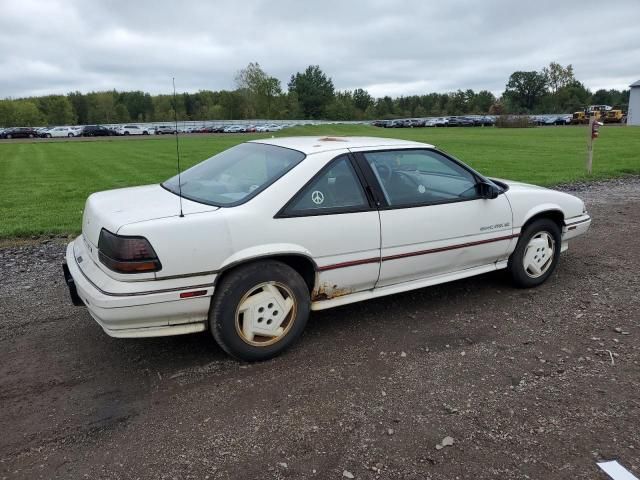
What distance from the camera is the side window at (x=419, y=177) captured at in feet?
13.4

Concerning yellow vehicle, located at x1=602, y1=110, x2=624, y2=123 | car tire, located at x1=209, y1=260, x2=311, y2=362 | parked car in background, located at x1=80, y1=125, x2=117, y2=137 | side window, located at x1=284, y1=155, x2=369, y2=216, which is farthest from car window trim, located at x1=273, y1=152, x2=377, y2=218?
yellow vehicle, located at x1=602, y1=110, x2=624, y2=123

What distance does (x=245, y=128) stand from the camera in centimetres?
6650

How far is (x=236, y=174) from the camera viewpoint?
13.3 feet

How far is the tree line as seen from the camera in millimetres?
88125

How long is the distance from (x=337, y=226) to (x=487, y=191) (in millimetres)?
1507

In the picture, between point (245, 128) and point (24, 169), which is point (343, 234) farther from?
point (245, 128)

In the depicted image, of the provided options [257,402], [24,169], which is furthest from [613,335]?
[24,169]

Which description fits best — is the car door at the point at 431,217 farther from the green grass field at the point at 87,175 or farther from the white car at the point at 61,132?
the white car at the point at 61,132

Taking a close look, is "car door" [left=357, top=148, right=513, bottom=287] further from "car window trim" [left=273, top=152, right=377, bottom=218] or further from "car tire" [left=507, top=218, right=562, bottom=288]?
"car tire" [left=507, top=218, right=562, bottom=288]

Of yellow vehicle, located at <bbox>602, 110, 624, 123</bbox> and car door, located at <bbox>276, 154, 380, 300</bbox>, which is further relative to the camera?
yellow vehicle, located at <bbox>602, 110, 624, 123</bbox>

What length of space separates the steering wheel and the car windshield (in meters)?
0.62

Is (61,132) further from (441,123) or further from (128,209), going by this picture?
(128,209)

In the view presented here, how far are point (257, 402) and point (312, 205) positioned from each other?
1.35 metres

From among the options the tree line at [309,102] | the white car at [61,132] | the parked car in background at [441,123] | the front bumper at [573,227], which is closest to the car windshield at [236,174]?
the front bumper at [573,227]
